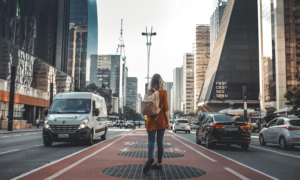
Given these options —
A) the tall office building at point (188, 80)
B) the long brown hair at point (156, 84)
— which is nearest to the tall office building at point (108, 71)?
the tall office building at point (188, 80)

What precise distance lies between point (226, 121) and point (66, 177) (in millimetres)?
8092

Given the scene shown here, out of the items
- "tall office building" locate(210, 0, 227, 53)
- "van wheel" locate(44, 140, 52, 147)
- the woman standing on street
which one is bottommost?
"van wheel" locate(44, 140, 52, 147)

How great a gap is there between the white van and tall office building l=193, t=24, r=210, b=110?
14281 centimetres

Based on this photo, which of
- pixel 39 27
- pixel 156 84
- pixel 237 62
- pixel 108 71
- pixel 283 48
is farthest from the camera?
pixel 108 71

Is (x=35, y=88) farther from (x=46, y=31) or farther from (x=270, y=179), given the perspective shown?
(x=270, y=179)

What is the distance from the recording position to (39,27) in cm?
7169

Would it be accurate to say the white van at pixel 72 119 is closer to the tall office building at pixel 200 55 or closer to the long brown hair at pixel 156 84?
the long brown hair at pixel 156 84

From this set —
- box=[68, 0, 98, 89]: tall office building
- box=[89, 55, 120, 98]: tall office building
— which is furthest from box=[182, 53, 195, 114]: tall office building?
box=[68, 0, 98, 89]: tall office building

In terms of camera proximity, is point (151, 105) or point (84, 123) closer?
point (151, 105)

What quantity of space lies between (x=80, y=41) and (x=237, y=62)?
6611 centimetres

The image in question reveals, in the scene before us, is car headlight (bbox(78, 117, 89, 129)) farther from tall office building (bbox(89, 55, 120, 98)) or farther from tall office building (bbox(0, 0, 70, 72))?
tall office building (bbox(89, 55, 120, 98))

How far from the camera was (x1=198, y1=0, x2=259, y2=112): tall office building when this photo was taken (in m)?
84.6

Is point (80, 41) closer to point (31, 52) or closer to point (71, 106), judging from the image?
point (31, 52)

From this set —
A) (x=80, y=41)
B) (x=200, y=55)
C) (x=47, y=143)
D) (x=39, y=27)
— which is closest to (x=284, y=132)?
(x=47, y=143)
